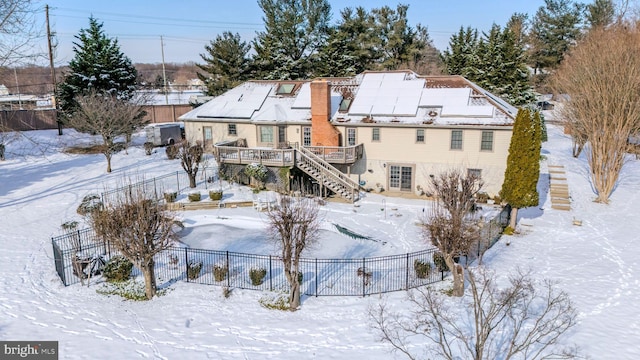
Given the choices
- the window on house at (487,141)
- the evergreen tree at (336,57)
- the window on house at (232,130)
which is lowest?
the window on house at (487,141)

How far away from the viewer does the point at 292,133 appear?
100 ft

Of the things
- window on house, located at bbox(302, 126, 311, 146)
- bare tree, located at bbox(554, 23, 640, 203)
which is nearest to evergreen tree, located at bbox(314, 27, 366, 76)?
window on house, located at bbox(302, 126, 311, 146)

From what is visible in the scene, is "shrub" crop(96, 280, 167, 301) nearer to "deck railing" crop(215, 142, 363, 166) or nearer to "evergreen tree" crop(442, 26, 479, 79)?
"deck railing" crop(215, 142, 363, 166)

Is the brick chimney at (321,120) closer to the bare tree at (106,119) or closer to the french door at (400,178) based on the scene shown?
the french door at (400,178)

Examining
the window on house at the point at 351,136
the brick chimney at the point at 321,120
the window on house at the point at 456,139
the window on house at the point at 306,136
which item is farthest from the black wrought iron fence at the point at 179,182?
the window on house at the point at 456,139

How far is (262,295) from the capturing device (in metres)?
15.3

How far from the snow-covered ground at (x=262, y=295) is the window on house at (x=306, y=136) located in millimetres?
6210

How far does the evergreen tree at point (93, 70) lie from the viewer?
39375mm

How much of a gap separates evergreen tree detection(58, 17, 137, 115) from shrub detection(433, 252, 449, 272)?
34889 mm

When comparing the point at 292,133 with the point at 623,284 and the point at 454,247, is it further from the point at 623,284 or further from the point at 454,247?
the point at 623,284

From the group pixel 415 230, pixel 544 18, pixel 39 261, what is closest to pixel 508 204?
pixel 415 230

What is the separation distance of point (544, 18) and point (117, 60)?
217 feet

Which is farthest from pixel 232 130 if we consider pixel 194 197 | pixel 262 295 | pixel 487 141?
pixel 262 295

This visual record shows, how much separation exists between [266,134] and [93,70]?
2034 cm
